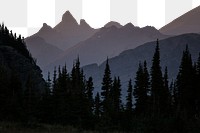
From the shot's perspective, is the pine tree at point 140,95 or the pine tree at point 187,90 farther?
the pine tree at point 140,95

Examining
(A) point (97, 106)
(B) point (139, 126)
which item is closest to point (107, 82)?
(A) point (97, 106)

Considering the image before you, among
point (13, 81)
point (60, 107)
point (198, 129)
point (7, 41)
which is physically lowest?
point (198, 129)

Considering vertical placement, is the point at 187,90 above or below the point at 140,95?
above

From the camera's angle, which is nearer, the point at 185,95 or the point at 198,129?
the point at 198,129

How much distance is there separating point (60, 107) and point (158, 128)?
13.3 m

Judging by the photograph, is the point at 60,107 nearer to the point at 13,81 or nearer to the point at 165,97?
the point at 13,81

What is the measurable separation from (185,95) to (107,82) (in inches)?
669

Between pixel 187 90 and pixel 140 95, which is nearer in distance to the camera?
pixel 187 90

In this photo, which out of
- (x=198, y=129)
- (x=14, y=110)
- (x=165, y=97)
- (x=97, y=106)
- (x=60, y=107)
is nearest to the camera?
(x=198, y=129)

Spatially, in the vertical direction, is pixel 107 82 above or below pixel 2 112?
above

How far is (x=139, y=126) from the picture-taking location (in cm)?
3105

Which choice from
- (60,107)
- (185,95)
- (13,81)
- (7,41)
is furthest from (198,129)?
(7,41)

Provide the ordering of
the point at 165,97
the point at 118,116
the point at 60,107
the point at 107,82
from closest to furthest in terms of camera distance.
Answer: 1. the point at 60,107
2. the point at 118,116
3. the point at 165,97
4. the point at 107,82

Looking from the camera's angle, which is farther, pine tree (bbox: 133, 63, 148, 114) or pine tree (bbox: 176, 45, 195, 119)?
pine tree (bbox: 133, 63, 148, 114)
